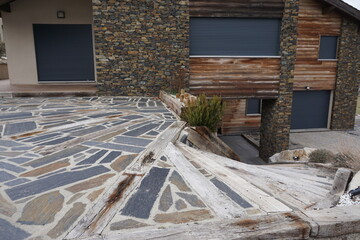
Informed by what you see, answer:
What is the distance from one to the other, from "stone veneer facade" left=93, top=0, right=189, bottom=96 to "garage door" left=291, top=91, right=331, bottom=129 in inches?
274

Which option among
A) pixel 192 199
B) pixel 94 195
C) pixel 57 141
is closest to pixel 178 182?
pixel 192 199

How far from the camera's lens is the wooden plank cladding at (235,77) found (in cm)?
988

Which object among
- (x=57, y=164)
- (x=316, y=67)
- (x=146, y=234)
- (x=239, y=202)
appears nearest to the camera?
(x=146, y=234)

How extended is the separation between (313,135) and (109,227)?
43.0 ft

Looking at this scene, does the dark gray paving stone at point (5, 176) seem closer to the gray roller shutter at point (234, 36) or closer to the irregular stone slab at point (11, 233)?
the irregular stone slab at point (11, 233)

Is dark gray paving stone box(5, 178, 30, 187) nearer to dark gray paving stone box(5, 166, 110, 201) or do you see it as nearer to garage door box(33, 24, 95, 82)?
dark gray paving stone box(5, 166, 110, 201)

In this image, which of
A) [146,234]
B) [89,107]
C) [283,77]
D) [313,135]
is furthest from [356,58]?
[146,234]

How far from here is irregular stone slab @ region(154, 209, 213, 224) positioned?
7.35ft

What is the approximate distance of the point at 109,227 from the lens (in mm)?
2133

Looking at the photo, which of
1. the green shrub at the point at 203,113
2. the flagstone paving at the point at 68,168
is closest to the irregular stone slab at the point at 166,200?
the flagstone paving at the point at 68,168

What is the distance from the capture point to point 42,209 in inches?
94.5

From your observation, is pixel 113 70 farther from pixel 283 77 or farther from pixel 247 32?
pixel 283 77

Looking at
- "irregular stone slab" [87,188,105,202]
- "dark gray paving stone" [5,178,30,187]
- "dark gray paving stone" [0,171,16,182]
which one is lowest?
"irregular stone slab" [87,188,105,202]

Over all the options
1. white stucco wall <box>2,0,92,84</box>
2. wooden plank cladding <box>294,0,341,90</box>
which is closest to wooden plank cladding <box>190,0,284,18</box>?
wooden plank cladding <box>294,0,341,90</box>
